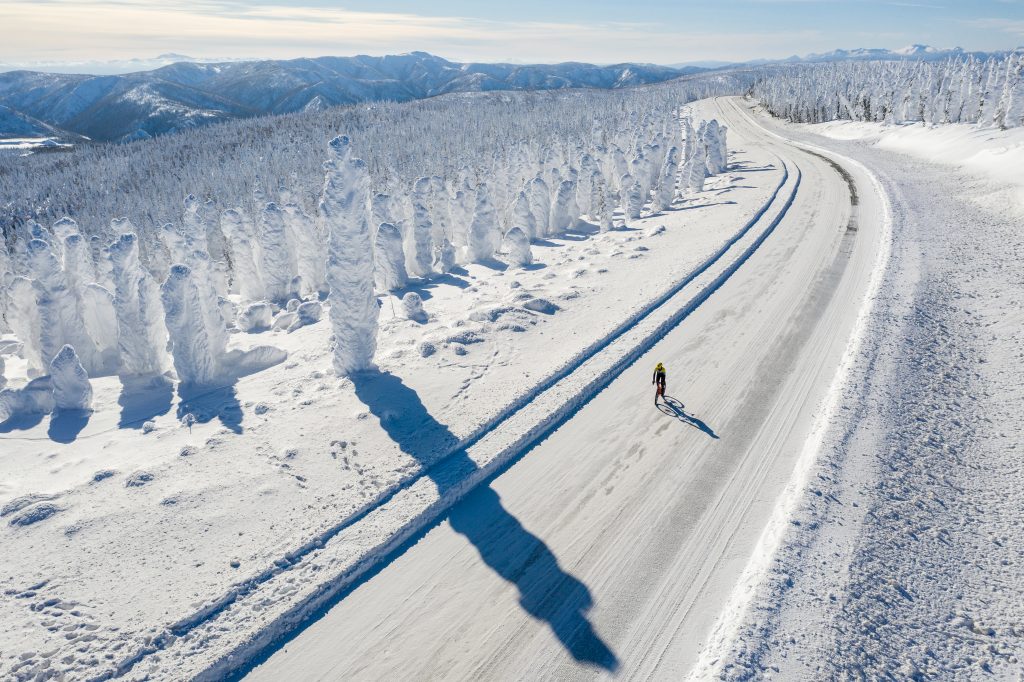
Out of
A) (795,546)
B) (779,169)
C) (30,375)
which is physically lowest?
(30,375)

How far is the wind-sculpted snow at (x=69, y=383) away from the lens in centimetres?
1744

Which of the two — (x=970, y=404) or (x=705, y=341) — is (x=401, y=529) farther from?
(x=970, y=404)

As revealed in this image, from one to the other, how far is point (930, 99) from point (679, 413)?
81701 mm

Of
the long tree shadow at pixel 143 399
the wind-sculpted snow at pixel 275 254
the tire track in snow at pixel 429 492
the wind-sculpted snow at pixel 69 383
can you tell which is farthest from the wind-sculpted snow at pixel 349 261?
the wind-sculpted snow at pixel 275 254

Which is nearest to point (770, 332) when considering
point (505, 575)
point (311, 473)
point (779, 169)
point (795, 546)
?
point (795, 546)

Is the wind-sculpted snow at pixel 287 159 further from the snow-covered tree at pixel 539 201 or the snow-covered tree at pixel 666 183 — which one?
the snow-covered tree at pixel 666 183

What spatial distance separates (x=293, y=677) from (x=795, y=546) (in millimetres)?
8549

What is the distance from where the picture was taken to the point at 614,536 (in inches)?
418

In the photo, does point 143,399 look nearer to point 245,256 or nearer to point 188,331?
point 188,331

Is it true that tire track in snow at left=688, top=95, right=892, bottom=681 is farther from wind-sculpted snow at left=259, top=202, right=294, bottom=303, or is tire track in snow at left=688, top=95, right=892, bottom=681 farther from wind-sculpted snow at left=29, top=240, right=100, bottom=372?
wind-sculpted snow at left=259, top=202, right=294, bottom=303

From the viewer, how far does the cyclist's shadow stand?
545 inches

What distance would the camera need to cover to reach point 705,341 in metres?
18.6

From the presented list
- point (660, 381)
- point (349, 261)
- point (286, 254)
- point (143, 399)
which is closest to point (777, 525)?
point (660, 381)

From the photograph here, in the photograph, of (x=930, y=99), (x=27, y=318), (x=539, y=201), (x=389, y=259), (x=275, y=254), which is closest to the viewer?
(x=27, y=318)
